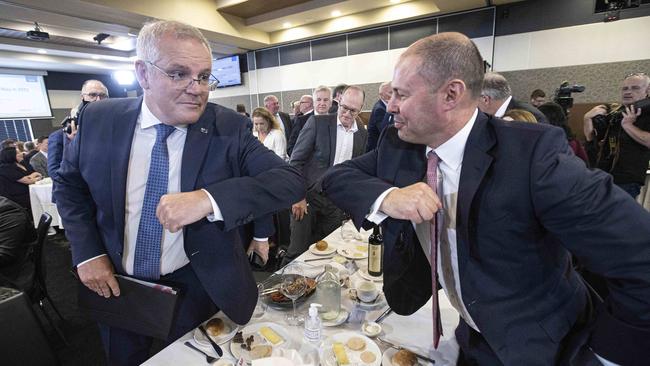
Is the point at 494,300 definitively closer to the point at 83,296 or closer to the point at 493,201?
the point at 493,201

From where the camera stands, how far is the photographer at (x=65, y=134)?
254cm

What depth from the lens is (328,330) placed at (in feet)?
3.83

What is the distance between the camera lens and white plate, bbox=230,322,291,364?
101 cm

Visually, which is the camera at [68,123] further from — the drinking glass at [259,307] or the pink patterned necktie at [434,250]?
the pink patterned necktie at [434,250]

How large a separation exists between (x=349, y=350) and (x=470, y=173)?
69 centimetres

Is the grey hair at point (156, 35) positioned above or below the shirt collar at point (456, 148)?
above

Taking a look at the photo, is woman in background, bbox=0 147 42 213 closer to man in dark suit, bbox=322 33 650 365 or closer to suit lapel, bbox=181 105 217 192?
suit lapel, bbox=181 105 217 192

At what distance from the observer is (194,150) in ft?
3.74

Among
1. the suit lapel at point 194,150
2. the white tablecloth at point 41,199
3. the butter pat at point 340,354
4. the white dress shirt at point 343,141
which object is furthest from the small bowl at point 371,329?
the white tablecloth at point 41,199

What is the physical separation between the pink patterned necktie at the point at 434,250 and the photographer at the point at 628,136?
336 cm

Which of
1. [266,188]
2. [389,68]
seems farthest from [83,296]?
[389,68]

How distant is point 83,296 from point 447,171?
1.46 metres

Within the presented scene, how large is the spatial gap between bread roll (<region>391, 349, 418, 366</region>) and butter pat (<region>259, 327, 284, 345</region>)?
39cm

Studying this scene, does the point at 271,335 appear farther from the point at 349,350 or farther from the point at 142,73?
the point at 142,73
